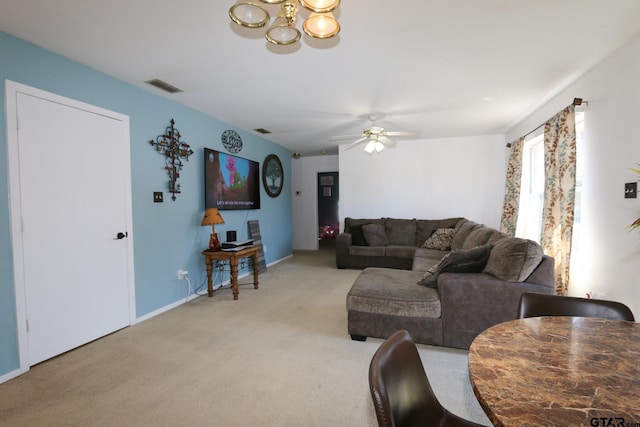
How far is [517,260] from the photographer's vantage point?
86.7 inches

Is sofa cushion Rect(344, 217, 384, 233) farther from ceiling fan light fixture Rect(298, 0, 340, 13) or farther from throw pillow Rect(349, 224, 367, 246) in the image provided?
ceiling fan light fixture Rect(298, 0, 340, 13)

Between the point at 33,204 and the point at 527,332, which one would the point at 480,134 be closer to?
the point at 527,332

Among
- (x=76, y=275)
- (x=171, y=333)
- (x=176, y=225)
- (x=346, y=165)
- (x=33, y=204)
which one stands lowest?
(x=171, y=333)

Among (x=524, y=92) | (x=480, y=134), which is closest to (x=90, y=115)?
(x=524, y=92)

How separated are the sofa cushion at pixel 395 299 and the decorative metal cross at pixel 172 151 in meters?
2.40

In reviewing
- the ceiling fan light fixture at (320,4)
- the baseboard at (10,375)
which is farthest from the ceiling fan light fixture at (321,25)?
the baseboard at (10,375)

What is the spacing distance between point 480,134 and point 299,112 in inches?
140

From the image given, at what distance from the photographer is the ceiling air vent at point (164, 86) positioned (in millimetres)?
2916

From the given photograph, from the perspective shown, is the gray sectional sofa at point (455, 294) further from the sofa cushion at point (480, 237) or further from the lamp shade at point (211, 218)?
the lamp shade at point (211, 218)

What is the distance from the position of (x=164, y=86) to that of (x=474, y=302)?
3.51 meters

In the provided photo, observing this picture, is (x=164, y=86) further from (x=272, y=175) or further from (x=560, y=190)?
(x=560, y=190)

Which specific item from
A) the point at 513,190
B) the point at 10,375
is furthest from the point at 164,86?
the point at 513,190

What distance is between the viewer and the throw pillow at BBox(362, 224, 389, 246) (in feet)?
17.3

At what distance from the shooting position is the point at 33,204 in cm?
222
